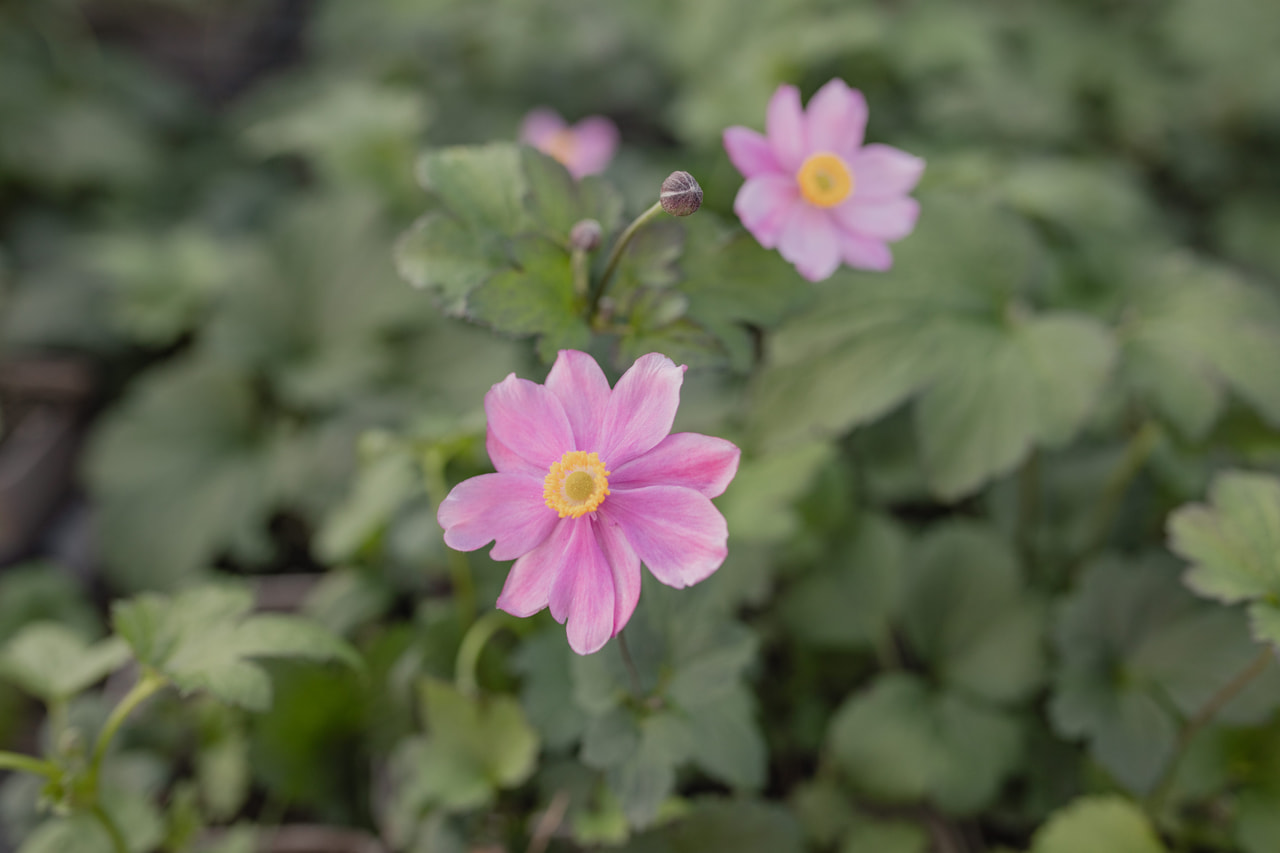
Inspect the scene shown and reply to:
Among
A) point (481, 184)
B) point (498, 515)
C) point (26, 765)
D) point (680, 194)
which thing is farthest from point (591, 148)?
point (26, 765)

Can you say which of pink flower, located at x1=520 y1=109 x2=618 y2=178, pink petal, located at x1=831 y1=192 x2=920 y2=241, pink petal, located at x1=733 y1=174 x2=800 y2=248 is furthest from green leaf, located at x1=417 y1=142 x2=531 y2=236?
pink flower, located at x1=520 y1=109 x2=618 y2=178

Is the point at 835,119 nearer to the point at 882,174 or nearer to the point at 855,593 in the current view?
the point at 882,174

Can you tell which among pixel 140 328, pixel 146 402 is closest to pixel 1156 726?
pixel 146 402

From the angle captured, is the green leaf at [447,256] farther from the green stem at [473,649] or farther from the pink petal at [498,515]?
the green stem at [473,649]

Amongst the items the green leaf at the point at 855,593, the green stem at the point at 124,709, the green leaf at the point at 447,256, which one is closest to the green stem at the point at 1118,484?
the green leaf at the point at 855,593

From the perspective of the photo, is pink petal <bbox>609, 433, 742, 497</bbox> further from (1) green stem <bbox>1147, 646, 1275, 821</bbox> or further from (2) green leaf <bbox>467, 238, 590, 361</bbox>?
(1) green stem <bbox>1147, 646, 1275, 821</bbox>

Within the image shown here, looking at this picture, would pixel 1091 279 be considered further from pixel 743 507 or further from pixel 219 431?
pixel 219 431
